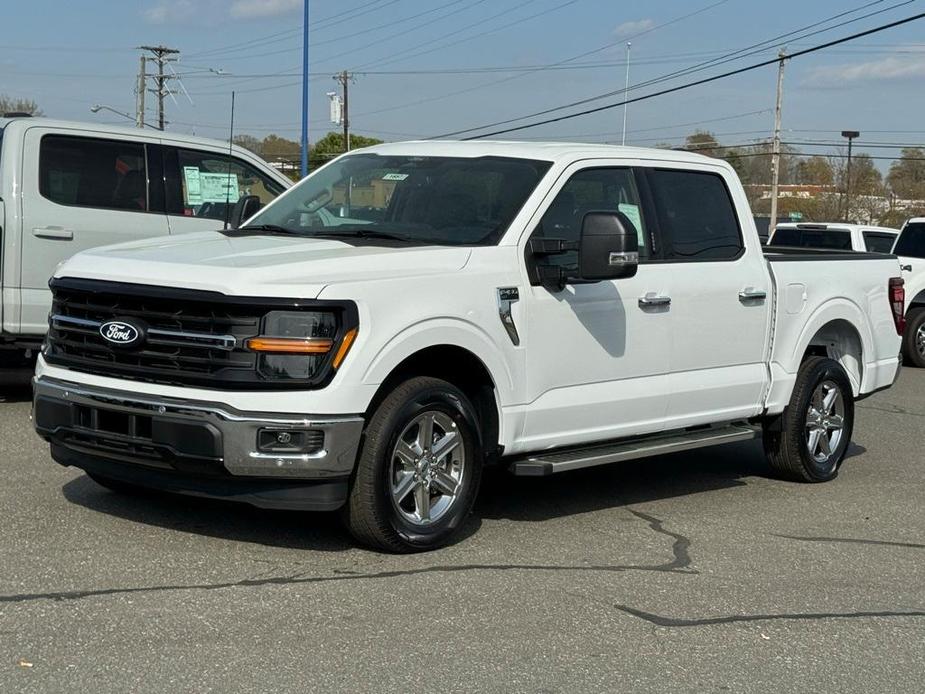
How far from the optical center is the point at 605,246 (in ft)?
21.9

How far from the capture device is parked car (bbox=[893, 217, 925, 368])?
55.4ft

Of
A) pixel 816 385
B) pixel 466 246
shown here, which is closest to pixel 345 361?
pixel 466 246

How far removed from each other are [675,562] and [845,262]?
3.35 meters

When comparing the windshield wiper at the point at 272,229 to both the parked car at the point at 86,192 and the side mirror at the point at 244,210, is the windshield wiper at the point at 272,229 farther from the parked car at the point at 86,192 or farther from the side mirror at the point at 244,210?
the parked car at the point at 86,192

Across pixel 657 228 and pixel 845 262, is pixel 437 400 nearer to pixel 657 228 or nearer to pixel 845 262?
pixel 657 228

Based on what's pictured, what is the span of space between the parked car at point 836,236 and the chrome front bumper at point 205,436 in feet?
42.2

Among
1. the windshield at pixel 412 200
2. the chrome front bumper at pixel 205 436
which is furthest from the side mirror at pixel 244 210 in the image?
the chrome front bumper at pixel 205 436

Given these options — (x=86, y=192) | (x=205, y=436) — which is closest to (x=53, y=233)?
(x=86, y=192)

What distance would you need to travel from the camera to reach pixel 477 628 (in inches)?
206

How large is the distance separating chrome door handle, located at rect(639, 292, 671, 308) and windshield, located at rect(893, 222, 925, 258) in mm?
10700

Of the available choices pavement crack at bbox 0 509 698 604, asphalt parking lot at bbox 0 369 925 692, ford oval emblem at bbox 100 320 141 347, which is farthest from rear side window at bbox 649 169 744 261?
ford oval emblem at bbox 100 320 141 347

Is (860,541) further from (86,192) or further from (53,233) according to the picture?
(86,192)

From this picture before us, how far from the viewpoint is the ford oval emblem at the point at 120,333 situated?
19.6 feet

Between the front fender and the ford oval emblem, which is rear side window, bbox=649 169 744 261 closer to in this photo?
the front fender
